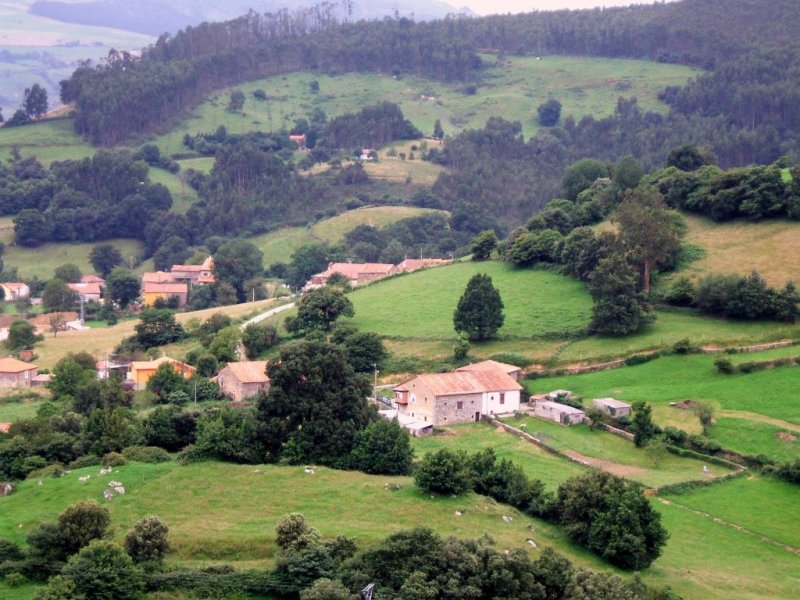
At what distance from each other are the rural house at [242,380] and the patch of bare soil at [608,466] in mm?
17239

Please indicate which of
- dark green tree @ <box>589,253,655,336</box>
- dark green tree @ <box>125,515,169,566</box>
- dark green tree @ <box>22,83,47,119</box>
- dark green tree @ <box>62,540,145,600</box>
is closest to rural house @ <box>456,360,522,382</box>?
dark green tree @ <box>589,253,655,336</box>

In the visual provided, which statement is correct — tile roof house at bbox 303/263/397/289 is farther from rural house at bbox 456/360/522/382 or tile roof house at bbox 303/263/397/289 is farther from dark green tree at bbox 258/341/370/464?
dark green tree at bbox 258/341/370/464

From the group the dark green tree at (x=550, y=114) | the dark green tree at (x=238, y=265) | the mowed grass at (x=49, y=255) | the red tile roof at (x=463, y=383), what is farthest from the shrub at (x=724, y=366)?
the dark green tree at (x=550, y=114)

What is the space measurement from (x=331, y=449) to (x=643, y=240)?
96.0ft

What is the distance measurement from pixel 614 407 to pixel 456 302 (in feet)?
71.8

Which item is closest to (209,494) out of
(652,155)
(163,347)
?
(163,347)

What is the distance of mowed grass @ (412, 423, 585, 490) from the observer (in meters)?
45.5

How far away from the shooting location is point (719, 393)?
174 feet

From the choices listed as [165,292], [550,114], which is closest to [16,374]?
[165,292]

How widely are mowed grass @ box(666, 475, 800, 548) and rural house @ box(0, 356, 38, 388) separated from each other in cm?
4005

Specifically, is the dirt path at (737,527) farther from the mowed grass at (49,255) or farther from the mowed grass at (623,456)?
the mowed grass at (49,255)

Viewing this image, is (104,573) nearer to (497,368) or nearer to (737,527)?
(737,527)

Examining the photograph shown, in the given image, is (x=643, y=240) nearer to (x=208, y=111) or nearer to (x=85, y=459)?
(x=85, y=459)

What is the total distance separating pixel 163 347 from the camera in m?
73.9
